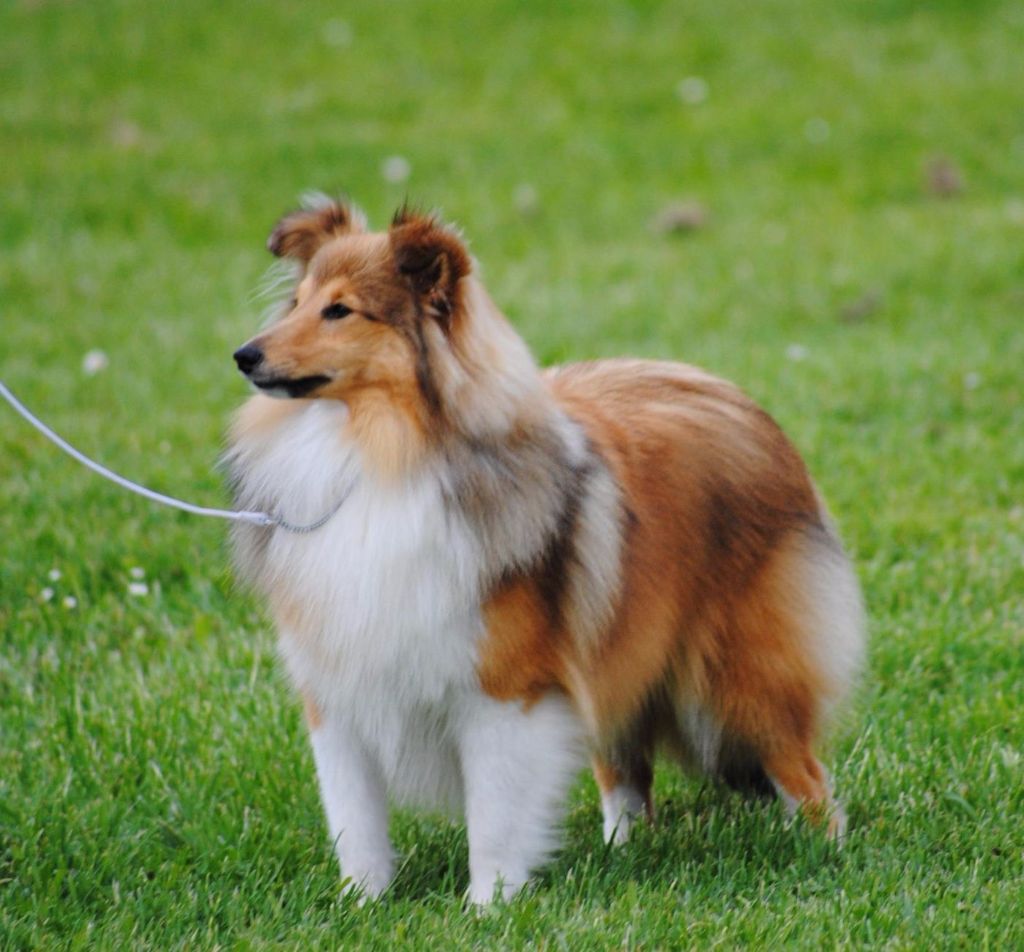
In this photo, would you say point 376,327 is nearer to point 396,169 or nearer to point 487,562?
point 487,562

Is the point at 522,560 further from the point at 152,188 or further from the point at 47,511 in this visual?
the point at 152,188

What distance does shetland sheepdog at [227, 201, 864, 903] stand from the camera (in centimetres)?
349

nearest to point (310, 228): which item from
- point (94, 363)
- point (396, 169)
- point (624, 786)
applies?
point (624, 786)

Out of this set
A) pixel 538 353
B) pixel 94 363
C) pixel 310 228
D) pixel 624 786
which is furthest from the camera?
pixel 538 353

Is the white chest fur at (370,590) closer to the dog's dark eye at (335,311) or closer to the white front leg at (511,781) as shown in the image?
the white front leg at (511,781)

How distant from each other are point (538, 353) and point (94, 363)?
250 centimetres

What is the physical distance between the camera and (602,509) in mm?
3727

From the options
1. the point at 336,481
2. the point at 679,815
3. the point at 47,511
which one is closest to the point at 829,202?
the point at 47,511

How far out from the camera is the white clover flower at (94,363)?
8.31m

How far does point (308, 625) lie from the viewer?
3.62m

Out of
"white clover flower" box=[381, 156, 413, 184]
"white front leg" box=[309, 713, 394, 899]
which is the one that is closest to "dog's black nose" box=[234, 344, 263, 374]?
"white front leg" box=[309, 713, 394, 899]

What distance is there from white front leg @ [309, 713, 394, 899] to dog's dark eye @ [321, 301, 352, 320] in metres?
1.03

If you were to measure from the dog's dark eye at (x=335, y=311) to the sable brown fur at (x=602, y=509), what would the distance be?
0.09 feet

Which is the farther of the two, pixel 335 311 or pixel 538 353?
pixel 538 353
